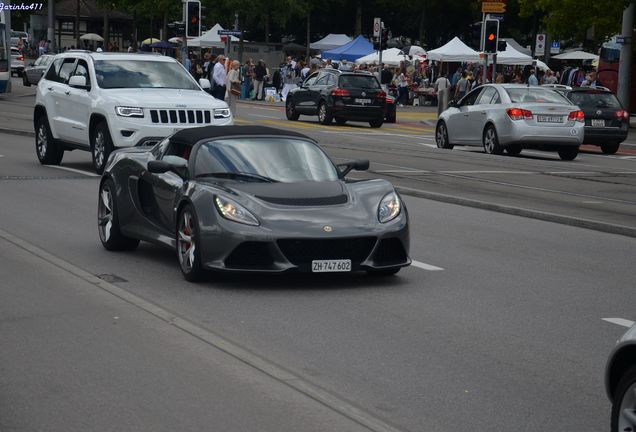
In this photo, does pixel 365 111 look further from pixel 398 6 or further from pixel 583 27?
pixel 398 6

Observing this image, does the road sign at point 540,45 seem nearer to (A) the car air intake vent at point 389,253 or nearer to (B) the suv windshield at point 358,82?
(B) the suv windshield at point 358,82

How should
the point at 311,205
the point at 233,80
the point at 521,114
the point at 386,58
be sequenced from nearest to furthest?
1. the point at 311,205
2. the point at 521,114
3. the point at 233,80
4. the point at 386,58

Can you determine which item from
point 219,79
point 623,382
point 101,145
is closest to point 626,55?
point 219,79

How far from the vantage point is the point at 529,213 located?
16.1 meters

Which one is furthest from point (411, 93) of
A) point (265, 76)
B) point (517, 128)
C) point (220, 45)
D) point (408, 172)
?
point (408, 172)

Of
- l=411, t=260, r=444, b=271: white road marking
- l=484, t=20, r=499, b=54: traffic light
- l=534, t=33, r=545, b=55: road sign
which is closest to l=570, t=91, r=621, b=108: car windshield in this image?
l=484, t=20, r=499, b=54: traffic light

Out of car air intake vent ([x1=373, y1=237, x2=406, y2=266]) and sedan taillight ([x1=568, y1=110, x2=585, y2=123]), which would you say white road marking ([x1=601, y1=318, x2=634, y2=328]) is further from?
sedan taillight ([x1=568, y1=110, x2=585, y2=123])

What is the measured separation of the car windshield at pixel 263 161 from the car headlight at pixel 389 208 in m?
0.62

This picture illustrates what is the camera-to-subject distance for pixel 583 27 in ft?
144

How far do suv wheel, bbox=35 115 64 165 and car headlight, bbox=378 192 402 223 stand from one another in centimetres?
1220

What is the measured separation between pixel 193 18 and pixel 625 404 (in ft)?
109

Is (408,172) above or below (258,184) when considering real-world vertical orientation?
below

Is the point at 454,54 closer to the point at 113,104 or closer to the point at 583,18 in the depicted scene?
the point at 583,18

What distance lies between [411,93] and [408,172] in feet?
125
